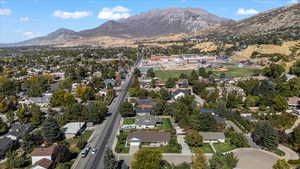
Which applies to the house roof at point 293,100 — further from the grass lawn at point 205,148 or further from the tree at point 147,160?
the tree at point 147,160

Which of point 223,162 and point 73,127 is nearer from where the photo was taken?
point 223,162

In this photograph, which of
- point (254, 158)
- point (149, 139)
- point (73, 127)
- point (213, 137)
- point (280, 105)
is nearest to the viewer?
point (254, 158)

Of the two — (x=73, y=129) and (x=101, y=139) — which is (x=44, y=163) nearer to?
(x=101, y=139)

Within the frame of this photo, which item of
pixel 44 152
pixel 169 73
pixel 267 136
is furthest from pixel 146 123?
pixel 169 73

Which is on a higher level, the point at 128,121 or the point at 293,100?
the point at 293,100

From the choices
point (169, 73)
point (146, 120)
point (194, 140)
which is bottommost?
point (194, 140)

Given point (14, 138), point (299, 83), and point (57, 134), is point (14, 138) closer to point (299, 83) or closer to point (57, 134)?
point (57, 134)

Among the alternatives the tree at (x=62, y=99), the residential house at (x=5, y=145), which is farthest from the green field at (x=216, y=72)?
the residential house at (x=5, y=145)
